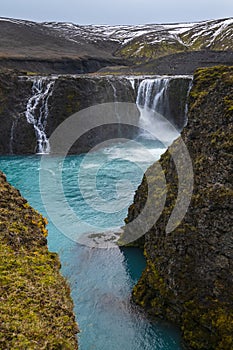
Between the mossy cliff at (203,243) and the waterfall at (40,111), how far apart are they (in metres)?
27.8

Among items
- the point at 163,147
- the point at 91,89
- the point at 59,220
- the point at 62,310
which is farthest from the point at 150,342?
the point at 91,89

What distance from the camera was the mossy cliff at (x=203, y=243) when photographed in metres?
8.84

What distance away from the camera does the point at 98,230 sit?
57.5ft

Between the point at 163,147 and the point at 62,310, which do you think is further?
the point at 163,147

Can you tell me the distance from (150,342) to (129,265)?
437cm

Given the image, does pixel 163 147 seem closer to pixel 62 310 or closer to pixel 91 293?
pixel 91 293

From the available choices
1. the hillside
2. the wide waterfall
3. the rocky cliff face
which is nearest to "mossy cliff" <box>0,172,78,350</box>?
the rocky cliff face

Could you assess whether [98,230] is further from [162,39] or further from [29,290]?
[162,39]

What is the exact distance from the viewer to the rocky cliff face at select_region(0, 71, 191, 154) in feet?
122

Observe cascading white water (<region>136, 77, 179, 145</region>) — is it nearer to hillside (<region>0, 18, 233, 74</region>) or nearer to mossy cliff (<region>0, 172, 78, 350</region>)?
hillside (<region>0, 18, 233, 74</region>)

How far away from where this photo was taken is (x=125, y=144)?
39.7 metres

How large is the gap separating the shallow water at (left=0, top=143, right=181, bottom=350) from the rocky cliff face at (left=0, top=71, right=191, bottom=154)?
2.44m

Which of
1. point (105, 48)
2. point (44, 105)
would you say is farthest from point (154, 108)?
point (105, 48)

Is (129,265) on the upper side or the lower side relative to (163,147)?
lower
